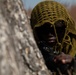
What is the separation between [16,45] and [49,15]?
0.65 meters

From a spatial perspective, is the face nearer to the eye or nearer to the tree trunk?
the eye

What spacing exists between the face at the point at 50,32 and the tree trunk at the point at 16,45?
46 cm

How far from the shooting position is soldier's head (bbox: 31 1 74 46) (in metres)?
2.44

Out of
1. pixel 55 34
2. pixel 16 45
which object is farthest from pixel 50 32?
pixel 16 45

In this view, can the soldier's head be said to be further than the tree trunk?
Yes

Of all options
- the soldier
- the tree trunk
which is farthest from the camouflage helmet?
the tree trunk

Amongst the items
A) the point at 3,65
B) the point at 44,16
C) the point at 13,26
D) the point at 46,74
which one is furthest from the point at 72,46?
the point at 3,65

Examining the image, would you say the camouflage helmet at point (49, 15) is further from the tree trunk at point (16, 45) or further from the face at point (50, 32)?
the tree trunk at point (16, 45)

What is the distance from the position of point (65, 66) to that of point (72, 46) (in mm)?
249

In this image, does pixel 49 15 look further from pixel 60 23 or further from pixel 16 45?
pixel 16 45

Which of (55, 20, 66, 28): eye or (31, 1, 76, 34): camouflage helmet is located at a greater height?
(31, 1, 76, 34): camouflage helmet

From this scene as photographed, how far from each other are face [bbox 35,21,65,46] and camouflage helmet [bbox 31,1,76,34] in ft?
0.14

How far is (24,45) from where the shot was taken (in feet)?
6.37

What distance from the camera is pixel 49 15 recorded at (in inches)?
95.8
